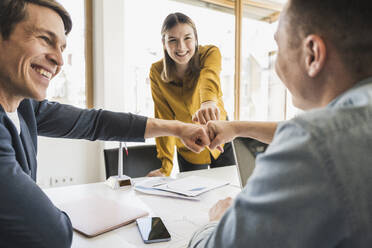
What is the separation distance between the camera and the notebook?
0.95m

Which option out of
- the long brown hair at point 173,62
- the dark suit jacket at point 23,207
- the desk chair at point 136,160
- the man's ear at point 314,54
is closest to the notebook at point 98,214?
the dark suit jacket at point 23,207

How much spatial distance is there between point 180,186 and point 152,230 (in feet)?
1.74

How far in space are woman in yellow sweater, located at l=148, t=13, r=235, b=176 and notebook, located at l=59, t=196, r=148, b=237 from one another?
1006 millimetres

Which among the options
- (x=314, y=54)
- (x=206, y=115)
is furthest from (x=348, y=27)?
(x=206, y=115)

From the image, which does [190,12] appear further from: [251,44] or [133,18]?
[251,44]

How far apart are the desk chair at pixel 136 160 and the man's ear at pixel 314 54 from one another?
1530mm

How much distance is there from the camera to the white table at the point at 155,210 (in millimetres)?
880

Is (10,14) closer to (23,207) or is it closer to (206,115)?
(23,207)

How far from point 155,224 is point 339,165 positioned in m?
0.72

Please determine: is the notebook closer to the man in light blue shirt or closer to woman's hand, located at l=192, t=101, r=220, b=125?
the man in light blue shirt

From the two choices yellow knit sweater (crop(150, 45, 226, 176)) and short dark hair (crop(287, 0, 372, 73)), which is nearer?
short dark hair (crop(287, 0, 372, 73))

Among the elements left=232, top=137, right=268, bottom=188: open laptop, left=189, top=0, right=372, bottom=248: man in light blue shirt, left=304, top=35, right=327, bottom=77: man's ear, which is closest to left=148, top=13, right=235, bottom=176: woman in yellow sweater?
left=232, top=137, right=268, bottom=188: open laptop

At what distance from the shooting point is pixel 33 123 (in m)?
1.19

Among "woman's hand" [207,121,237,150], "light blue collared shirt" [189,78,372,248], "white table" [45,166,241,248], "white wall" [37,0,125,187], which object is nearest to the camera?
"light blue collared shirt" [189,78,372,248]
